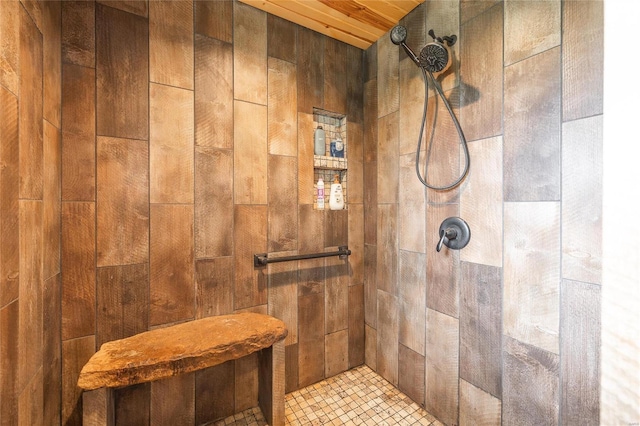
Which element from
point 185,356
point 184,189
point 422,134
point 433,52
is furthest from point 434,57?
point 185,356

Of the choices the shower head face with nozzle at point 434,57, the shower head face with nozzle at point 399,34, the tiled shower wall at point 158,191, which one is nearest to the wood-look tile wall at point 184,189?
the tiled shower wall at point 158,191

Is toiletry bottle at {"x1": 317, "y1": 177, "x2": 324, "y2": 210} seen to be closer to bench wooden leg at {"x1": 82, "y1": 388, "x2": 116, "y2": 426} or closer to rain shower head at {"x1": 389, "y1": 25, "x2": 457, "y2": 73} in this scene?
rain shower head at {"x1": 389, "y1": 25, "x2": 457, "y2": 73}

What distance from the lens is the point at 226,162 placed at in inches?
60.2

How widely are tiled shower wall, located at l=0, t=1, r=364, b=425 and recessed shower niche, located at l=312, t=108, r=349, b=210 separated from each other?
0.08 meters

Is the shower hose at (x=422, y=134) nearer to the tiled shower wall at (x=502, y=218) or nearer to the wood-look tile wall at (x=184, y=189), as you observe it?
the tiled shower wall at (x=502, y=218)

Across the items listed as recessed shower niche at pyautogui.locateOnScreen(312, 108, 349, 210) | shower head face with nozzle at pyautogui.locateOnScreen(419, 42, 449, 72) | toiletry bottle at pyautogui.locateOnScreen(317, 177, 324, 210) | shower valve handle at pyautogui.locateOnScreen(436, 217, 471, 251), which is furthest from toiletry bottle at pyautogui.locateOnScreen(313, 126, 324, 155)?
shower valve handle at pyautogui.locateOnScreen(436, 217, 471, 251)

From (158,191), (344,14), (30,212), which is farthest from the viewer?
(344,14)

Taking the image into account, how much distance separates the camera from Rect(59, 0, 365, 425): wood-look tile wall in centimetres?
122

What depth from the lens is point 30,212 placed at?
0.94 meters

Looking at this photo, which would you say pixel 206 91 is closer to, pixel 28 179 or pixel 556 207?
pixel 28 179

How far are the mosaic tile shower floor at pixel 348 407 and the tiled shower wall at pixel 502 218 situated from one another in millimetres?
104

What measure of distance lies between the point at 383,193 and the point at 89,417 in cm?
178

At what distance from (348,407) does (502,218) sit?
1.35 m

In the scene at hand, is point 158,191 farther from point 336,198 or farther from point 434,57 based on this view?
point 434,57
